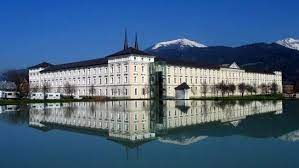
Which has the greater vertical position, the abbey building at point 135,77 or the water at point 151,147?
the abbey building at point 135,77

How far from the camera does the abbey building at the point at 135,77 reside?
61.6 meters

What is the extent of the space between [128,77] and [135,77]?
129cm

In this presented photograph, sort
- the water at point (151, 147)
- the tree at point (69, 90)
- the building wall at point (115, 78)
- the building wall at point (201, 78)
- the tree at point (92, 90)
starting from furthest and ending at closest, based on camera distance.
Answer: the tree at point (69, 90) → the tree at point (92, 90) → the building wall at point (201, 78) → the building wall at point (115, 78) → the water at point (151, 147)

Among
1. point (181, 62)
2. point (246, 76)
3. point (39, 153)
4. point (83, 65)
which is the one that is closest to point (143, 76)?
point (181, 62)

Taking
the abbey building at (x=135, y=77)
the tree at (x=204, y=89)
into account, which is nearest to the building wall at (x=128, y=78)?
the abbey building at (x=135, y=77)

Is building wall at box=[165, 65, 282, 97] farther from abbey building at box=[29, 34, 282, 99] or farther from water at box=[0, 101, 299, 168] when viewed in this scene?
water at box=[0, 101, 299, 168]

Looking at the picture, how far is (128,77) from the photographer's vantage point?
61.1m

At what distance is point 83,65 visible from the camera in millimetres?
73875

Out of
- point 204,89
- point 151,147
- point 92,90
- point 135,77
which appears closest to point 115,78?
point 135,77

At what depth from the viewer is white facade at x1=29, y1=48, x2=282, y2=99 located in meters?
61.6

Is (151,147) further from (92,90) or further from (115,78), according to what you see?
(92,90)

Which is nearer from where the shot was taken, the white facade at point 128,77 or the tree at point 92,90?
the white facade at point 128,77

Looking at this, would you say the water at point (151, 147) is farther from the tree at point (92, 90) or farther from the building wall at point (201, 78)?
the tree at point (92, 90)

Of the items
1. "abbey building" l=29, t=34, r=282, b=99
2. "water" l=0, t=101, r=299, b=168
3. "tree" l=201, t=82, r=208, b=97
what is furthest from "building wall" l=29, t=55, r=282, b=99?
"water" l=0, t=101, r=299, b=168
